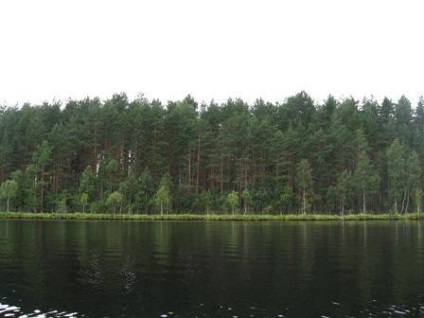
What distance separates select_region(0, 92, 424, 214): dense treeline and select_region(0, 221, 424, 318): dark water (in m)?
55.7

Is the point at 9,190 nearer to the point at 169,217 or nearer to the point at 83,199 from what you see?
the point at 83,199

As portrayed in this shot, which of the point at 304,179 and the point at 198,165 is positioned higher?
the point at 198,165

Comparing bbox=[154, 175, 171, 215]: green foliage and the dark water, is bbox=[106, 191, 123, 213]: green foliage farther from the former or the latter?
the dark water

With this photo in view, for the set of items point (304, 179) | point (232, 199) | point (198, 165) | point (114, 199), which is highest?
point (198, 165)

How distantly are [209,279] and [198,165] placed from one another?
262ft

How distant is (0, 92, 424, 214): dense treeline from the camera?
100438 mm

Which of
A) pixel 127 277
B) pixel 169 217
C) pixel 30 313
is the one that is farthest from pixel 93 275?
pixel 169 217

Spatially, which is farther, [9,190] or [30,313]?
[9,190]

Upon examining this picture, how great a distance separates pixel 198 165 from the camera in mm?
107125

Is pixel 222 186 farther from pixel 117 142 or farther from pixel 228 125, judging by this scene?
pixel 117 142

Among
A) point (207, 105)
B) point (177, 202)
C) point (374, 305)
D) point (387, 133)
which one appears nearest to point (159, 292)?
point (374, 305)

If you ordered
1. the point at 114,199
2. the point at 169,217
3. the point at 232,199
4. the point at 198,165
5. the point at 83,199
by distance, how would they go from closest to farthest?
the point at 169,217, the point at 114,199, the point at 83,199, the point at 232,199, the point at 198,165

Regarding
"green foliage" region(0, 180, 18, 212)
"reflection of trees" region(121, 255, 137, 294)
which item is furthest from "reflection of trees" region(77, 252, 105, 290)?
"green foliage" region(0, 180, 18, 212)

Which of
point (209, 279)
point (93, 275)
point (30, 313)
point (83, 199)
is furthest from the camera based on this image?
point (83, 199)
